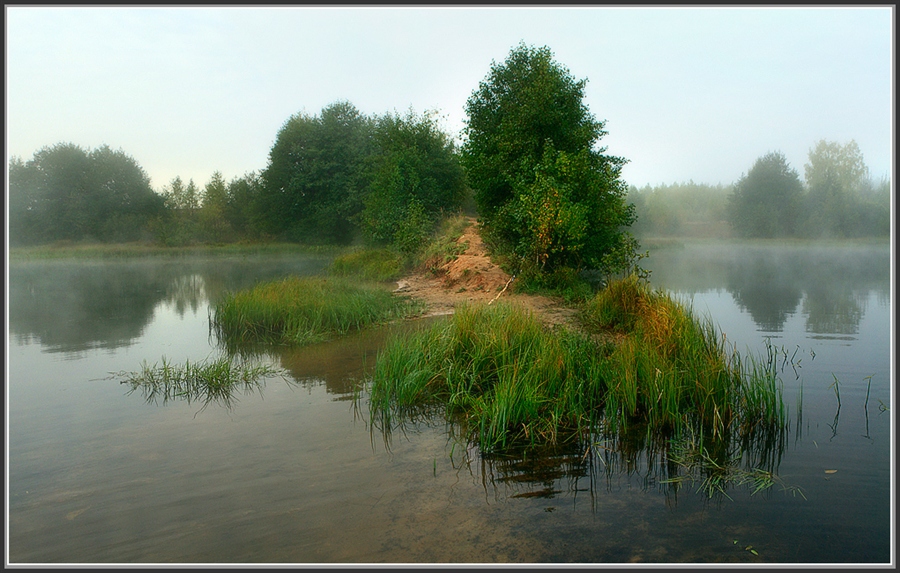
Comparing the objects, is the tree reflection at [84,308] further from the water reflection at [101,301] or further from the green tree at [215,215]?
the green tree at [215,215]

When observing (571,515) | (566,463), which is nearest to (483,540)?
(571,515)

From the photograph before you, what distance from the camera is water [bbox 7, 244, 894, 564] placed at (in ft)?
14.0

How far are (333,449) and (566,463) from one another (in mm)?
2416

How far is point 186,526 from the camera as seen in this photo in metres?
4.57

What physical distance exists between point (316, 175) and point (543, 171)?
37.9 m

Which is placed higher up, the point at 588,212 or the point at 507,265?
the point at 588,212

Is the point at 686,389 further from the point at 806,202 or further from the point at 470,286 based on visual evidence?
the point at 806,202

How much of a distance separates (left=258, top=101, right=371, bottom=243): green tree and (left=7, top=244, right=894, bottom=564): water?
41799mm

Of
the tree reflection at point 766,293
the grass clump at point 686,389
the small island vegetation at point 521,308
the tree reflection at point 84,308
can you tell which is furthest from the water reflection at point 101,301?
the tree reflection at point 766,293

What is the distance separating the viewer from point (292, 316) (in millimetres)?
12203

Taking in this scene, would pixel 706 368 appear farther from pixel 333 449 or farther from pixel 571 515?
pixel 333 449

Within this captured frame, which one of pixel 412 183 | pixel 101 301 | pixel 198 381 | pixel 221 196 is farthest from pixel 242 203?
pixel 198 381

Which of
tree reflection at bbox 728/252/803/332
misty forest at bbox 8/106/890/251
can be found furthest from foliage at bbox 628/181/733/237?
tree reflection at bbox 728/252/803/332

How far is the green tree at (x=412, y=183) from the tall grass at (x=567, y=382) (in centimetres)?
1602
